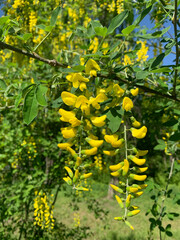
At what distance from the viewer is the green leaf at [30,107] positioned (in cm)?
63

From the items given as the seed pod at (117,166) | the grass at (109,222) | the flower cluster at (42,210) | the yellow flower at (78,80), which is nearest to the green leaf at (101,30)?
the yellow flower at (78,80)

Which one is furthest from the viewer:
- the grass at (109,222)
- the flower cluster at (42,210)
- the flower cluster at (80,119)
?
the grass at (109,222)

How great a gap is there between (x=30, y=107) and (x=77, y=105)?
0.49 feet

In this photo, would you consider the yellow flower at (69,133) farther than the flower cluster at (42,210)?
No

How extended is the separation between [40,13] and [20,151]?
2.24m

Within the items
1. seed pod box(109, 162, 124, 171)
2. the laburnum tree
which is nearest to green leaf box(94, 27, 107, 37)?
the laburnum tree

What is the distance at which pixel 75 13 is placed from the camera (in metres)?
3.55

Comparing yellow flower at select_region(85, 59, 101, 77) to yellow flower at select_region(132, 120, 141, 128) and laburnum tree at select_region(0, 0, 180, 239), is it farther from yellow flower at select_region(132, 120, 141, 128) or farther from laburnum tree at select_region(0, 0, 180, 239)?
yellow flower at select_region(132, 120, 141, 128)

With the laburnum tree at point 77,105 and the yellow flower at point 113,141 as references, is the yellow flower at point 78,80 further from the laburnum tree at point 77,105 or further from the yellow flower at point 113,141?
the yellow flower at point 113,141

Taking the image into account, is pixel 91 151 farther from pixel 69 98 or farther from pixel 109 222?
pixel 109 222

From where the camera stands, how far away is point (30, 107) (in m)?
0.65

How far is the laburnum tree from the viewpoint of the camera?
643 millimetres

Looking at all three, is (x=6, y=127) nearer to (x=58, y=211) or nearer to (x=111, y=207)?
(x=58, y=211)

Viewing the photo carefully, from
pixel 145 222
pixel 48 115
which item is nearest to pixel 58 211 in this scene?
pixel 145 222
